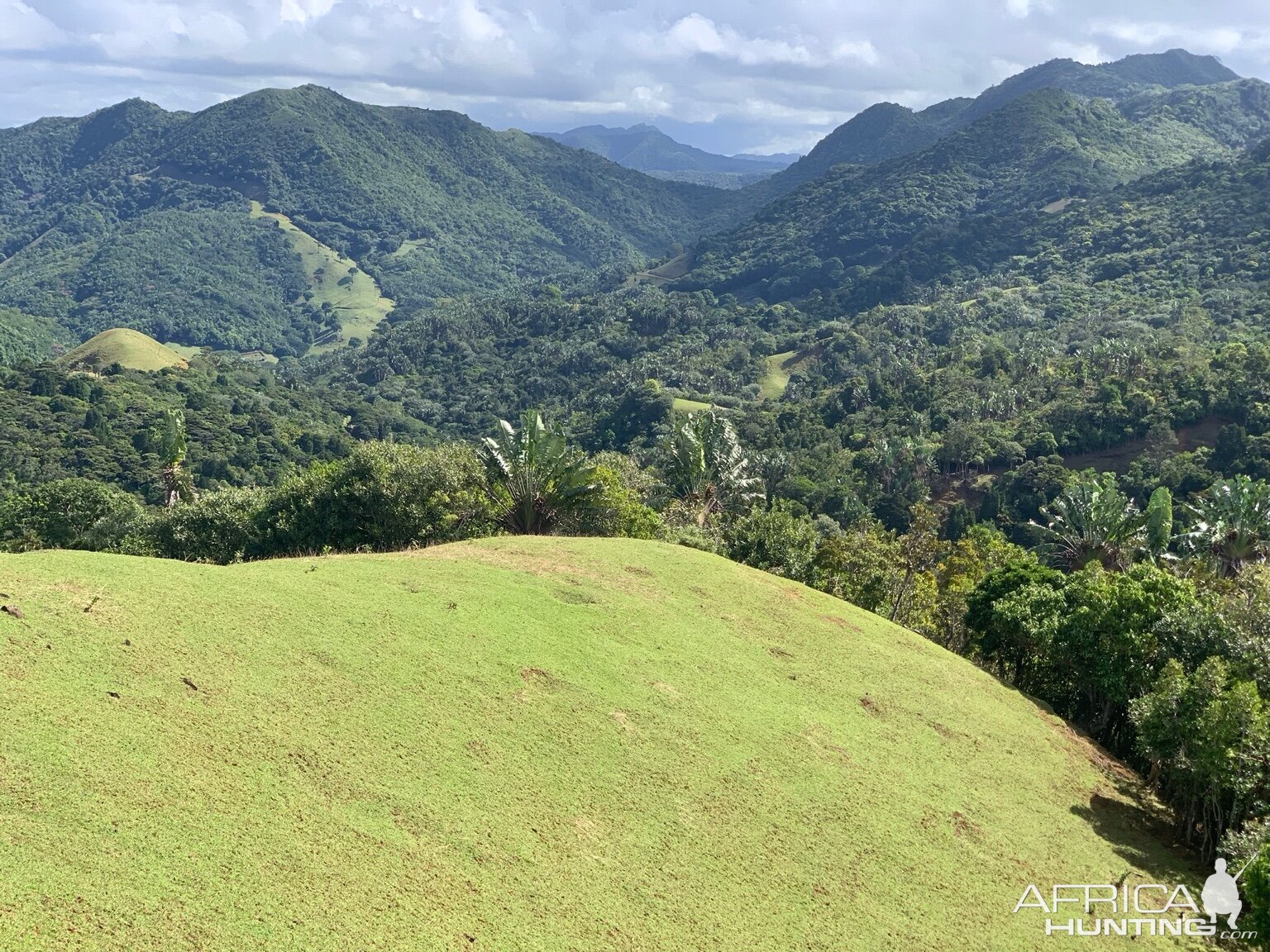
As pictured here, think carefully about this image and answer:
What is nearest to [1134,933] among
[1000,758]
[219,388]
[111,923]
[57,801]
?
[1000,758]

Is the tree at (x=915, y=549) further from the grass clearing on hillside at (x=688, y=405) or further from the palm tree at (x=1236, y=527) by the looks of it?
the grass clearing on hillside at (x=688, y=405)

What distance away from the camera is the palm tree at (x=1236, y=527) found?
4609 cm

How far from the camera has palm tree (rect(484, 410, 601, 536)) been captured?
37.7 metres

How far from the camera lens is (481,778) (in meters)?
17.3

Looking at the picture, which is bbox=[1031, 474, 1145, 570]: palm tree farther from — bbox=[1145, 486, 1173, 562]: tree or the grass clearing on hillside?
the grass clearing on hillside

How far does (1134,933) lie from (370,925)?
621 inches

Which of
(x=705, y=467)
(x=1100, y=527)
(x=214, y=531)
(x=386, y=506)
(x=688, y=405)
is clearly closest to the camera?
(x=386, y=506)

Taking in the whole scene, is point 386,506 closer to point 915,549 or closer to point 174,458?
point 174,458

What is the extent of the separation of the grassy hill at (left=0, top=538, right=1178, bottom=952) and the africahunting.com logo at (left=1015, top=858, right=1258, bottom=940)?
0.51m

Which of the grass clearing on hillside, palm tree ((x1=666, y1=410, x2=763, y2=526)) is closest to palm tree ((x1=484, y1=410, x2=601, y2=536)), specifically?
palm tree ((x1=666, y1=410, x2=763, y2=526))

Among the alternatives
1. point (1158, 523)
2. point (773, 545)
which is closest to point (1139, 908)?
point (773, 545)

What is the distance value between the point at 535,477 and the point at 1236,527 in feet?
117

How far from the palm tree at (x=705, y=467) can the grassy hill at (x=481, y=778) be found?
73.8ft

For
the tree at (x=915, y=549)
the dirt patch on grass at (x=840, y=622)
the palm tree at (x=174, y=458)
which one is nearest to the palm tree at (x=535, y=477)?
the dirt patch on grass at (x=840, y=622)
